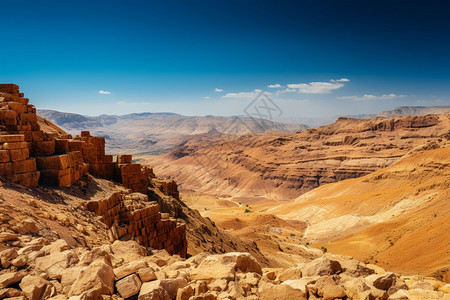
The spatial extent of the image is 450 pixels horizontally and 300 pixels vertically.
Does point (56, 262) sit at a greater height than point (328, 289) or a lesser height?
greater

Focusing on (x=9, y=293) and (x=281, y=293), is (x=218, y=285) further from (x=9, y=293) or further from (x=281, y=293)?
(x=9, y=293)

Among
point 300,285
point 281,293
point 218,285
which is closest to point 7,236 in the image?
point 218,285

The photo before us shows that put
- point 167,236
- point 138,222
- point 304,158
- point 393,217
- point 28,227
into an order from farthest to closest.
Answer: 1. point 304,158
2. point 393,217
3. point 167,236
4. point 138,222
5. point 28,227

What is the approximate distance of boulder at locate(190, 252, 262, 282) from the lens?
16.1 ft

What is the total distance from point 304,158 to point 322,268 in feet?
277

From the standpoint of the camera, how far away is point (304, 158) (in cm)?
8688

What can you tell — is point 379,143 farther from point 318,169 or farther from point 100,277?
point 100,277

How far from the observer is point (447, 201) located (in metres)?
28.1

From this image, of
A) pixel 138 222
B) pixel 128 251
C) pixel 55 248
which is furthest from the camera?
pixel 138 222

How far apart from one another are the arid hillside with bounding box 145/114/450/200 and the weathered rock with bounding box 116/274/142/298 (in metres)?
70.3

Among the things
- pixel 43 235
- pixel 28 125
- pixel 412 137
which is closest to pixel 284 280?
pixel 43 235

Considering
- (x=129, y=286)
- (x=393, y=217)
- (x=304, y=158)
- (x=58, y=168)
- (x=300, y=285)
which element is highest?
(x=58, y=168)

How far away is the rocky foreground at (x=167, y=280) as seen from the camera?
13.6ft

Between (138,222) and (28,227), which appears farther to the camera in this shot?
(138,222)
